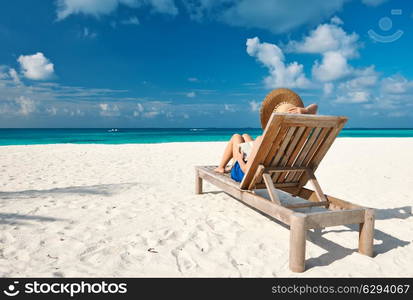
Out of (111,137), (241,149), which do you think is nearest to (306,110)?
(241,149)

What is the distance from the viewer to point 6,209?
13.1 ft

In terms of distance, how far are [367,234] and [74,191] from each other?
456 cm

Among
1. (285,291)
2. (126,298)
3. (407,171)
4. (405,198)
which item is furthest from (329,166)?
(126,298)

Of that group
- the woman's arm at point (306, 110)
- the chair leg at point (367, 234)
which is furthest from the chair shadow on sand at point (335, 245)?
the woman's arm at point (306, 110)

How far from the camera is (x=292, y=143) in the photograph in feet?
10.6

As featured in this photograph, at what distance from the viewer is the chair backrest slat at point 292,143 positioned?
9.55 ft

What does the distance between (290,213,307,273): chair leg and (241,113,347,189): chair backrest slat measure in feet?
2.88

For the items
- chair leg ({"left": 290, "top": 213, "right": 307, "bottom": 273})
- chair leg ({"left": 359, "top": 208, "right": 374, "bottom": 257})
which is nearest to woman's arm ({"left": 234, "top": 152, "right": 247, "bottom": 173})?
chair leg ({"left": 290, "top": 213, "right": 307, "bottom": 273})

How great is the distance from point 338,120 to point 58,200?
414cm

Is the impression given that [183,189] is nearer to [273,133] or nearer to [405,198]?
[273,133]

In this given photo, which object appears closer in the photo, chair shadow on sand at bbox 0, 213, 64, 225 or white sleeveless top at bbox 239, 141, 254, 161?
chair shadow on sand at bbox 0, 213, 64, 225

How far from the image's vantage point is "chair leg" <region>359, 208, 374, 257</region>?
2.70 m

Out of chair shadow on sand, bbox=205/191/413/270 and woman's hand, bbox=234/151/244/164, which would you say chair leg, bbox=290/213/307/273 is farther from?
woman's hand, bbox=234/151/244/164

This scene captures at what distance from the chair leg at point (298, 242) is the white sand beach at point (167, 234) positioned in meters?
0.09
